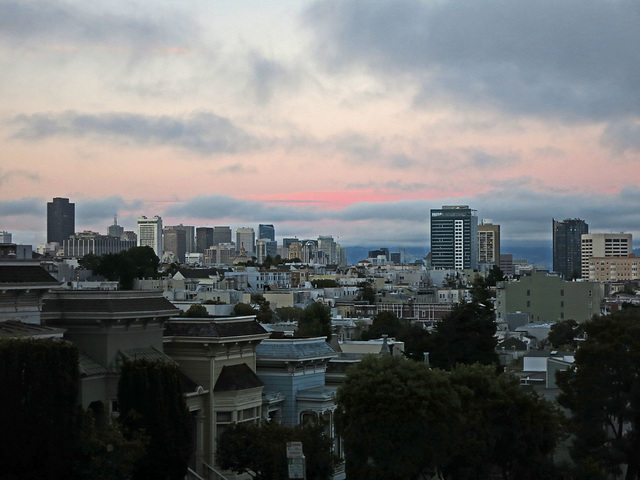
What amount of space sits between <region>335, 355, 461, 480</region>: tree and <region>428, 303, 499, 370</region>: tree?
3086 centimetres

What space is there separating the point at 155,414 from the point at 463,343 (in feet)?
126

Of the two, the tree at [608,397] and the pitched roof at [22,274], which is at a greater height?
the pitched roof at [22,274]

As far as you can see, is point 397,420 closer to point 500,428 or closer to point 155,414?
point 500,428

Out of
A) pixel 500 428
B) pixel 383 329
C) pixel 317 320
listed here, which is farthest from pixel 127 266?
pixel 500 428

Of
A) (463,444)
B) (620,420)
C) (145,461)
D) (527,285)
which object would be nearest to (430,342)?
(620,420)

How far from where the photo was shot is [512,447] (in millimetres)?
30016

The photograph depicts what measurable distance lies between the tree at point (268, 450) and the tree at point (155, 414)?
132 inches

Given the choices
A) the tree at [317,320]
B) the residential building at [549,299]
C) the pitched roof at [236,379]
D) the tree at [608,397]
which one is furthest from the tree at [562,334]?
the pitched roof at [236,379]

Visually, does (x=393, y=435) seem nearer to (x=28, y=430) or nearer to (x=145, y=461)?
(x=145, y=461)

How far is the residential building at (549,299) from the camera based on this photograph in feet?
441

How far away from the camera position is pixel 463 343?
59.3 metres

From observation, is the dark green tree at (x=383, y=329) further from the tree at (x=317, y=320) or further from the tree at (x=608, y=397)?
the tree at (x=608, y=397)

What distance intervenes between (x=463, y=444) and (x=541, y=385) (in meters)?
16.8

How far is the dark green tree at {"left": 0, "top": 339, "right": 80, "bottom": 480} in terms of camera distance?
66.2 ft
